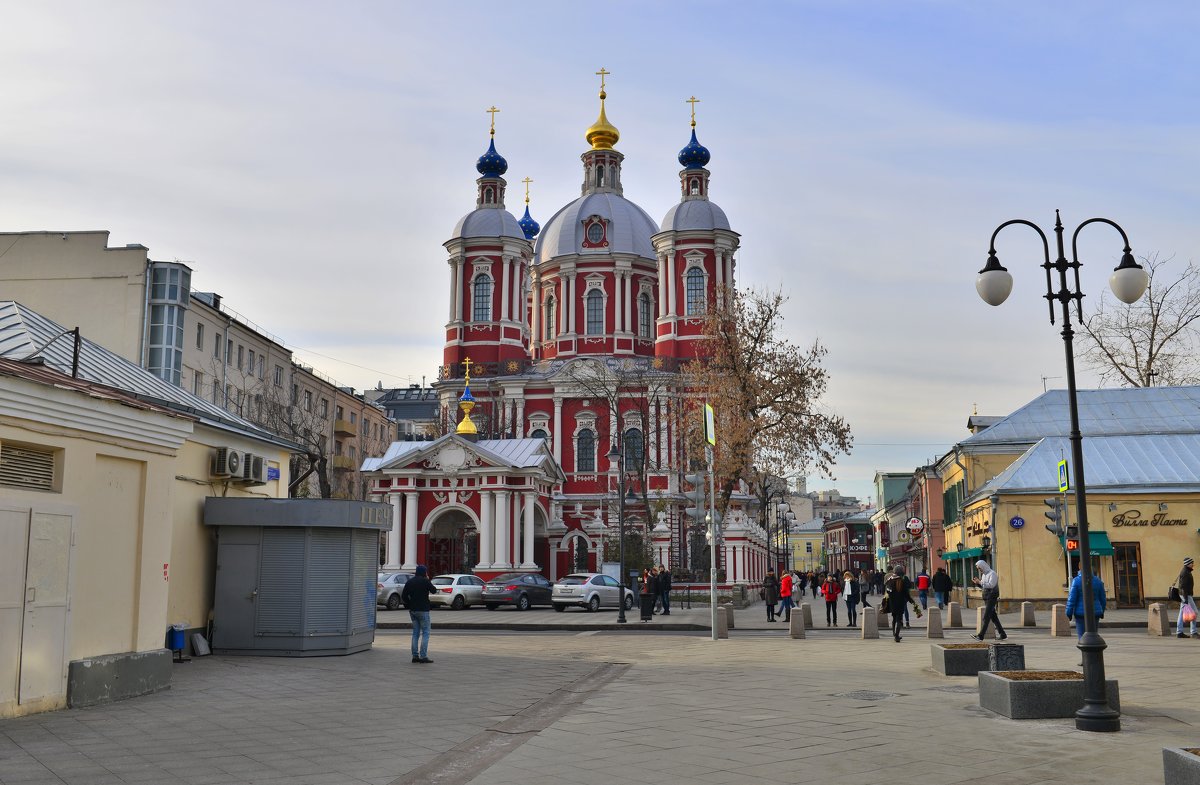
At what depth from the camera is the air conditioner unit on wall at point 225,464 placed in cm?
1798

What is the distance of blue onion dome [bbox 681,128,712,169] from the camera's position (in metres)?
66.5

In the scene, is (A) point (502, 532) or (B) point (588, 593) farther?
(A) point (502, 532)

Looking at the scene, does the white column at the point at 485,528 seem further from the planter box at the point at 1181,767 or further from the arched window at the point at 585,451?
the planter box at the point at 1181,767

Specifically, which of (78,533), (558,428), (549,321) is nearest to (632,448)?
(558,428)

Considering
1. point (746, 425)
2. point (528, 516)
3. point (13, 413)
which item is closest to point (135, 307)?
point (528, 516)

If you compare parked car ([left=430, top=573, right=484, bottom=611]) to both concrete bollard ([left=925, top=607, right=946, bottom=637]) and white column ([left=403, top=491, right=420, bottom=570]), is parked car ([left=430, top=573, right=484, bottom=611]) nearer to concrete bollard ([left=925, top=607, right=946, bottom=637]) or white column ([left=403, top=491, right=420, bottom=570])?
white column ([left=403, top=491, right=420, bottom=570])

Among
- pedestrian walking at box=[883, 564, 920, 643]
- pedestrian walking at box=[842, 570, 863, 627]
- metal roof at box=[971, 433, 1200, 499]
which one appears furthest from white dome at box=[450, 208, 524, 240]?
pedestrian walking at box=[883, 564, 920, 643]

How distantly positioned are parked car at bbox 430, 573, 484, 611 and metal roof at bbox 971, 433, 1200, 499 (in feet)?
59.0

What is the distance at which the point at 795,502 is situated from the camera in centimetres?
16800

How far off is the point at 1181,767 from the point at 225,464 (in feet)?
48.9

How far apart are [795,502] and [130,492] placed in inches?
6293

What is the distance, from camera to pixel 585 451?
61438 millimetres

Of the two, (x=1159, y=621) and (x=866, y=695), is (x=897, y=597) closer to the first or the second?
(x=1159, y=621)

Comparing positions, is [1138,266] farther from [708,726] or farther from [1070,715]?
[708,726]
